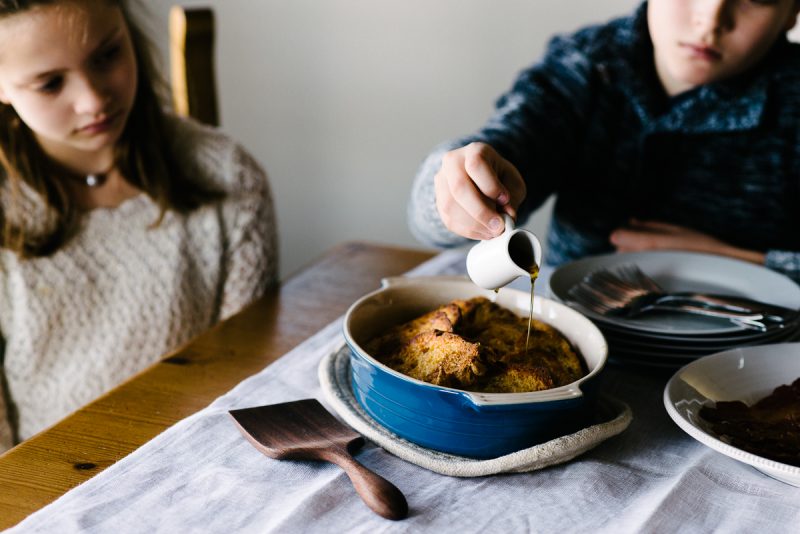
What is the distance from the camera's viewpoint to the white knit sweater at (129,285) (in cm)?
116

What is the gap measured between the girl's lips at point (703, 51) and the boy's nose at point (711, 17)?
16 millimetres

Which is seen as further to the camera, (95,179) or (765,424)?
(95,179)

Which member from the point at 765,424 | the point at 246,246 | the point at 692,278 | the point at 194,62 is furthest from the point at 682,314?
the point at 194,62

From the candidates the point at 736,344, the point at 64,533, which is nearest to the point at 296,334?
the point at 64,533

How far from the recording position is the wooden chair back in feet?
4.58

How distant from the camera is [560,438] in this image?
649 millimetres

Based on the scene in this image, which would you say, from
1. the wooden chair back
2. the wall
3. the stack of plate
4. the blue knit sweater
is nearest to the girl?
the wooden chair back

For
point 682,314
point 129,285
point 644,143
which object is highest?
point 644,143

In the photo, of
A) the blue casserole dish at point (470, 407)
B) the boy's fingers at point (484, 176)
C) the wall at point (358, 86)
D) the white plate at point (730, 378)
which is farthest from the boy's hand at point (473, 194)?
the wall at point (358, 86)

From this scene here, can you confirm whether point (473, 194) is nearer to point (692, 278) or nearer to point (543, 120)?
point (692, 278)

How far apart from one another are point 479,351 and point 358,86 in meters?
1.81

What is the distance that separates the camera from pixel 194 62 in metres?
1.44

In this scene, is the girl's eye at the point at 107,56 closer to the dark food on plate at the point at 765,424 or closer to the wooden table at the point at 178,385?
the wooden table at the point at 178,385

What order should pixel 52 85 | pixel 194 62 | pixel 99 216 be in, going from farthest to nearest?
pixel 194 62
pixel 99 216
pixel 52 85
